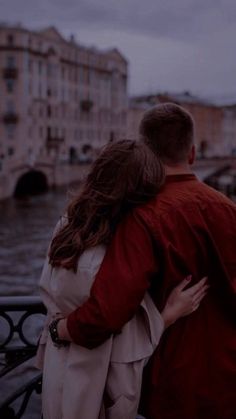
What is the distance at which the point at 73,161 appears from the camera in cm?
6094

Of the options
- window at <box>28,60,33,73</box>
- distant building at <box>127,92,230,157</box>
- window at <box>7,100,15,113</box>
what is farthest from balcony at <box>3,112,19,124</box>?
distant building at <box>127,92,230,157</box>

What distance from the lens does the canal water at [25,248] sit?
3.17 metres

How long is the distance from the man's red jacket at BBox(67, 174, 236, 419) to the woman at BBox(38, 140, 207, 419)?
0.05 meters

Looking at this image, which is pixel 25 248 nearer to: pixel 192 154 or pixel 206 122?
pixel 192 154

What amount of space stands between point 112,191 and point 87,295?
35cm

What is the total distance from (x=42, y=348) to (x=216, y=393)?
2.08 ft

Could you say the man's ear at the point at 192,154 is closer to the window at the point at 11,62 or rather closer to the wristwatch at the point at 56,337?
the wristwatch at the point at 56,337

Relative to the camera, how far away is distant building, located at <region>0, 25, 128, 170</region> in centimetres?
6209

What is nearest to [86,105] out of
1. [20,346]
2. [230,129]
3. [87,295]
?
[230,129]

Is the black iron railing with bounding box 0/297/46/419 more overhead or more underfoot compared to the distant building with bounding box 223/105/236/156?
more overhead

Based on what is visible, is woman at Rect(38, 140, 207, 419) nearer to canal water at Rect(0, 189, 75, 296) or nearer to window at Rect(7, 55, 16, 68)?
canal water at Rect(0, 189, 75, 296)

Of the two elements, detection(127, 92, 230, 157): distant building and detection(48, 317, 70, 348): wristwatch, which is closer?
detection(48, 317, 70, 348): wristwatch

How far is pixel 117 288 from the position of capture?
6.53 feet

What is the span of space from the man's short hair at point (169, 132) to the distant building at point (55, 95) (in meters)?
48.4
